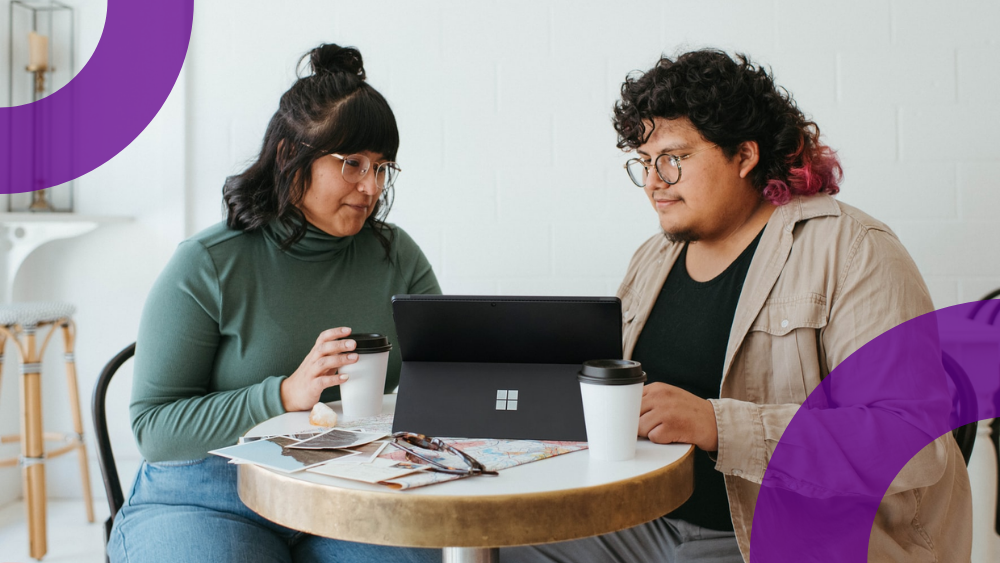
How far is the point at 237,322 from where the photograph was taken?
1.40m

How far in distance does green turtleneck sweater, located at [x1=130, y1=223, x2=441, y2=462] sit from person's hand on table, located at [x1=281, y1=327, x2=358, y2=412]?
1.4 inches

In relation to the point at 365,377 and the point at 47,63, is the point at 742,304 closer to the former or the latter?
the point at 365,377

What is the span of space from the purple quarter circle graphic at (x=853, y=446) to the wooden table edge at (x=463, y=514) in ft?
1.21

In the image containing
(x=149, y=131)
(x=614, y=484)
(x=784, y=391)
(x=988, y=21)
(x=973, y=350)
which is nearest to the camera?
(x=614, y=484)

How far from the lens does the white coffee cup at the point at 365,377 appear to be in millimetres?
1180

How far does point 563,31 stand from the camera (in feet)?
7.73

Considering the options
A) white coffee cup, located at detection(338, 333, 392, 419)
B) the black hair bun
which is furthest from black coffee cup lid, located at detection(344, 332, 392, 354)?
the black hair bun

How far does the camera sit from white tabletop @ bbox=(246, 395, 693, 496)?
0.82 meters

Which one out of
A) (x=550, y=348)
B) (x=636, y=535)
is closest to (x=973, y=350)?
(x=636, y=535)

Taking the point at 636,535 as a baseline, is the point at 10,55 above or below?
above

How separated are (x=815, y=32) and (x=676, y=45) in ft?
1.34

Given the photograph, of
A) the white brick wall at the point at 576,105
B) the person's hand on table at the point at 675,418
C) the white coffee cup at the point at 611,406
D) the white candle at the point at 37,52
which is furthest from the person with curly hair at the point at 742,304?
the white candle at the point at 37,52

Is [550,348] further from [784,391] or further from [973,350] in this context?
[973,350]

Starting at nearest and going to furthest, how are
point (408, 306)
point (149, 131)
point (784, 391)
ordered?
point (408, 306) < point (784, 391) < point (149, 131)
